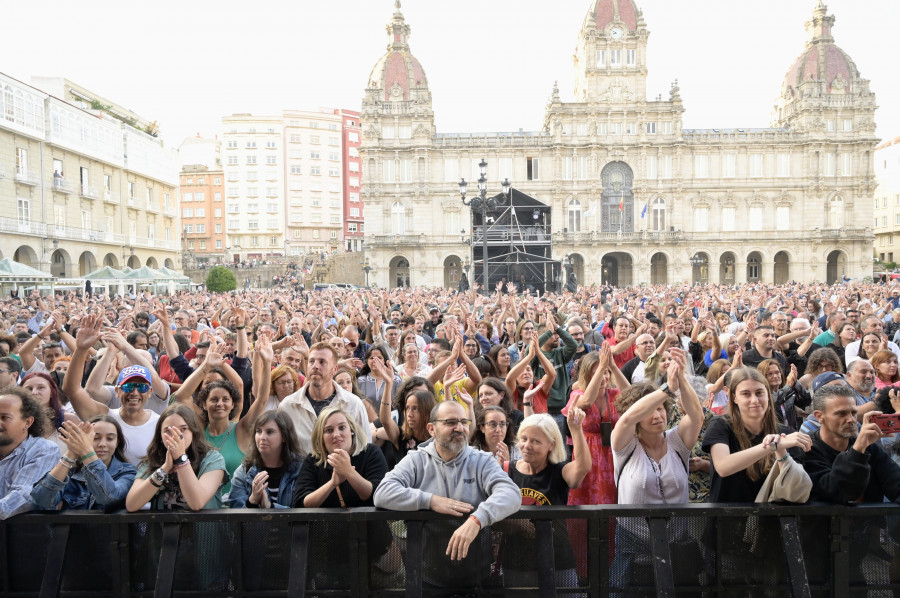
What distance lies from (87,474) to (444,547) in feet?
7.11

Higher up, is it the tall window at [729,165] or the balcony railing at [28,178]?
the tall window at [729,165]

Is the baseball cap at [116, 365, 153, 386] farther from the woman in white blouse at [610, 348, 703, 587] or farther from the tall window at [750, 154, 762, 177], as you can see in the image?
the tall window at [750, 154, 762, 177]

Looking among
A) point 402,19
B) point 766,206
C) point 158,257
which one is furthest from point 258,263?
point 766,206

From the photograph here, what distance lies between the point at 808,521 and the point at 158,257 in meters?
58.2

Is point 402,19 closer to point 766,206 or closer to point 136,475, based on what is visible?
point 766,206

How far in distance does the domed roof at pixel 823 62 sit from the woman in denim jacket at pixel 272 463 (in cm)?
6788

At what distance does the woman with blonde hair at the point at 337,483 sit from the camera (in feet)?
12.5

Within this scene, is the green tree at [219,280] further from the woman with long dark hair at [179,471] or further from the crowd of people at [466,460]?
the woman with long dark hair at [179,471]

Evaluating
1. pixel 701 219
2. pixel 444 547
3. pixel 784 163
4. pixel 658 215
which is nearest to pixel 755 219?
pixel 701 219

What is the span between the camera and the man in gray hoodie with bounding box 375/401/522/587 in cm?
360

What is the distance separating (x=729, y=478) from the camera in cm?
405

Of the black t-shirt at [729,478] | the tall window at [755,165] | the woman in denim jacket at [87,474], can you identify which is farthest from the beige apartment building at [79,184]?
the tall window at [755,165]

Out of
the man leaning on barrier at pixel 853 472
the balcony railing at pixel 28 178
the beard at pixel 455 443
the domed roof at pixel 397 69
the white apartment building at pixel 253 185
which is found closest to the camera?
the man leaning on barrier at pixel 853 472

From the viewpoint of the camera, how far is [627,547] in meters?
3.83
